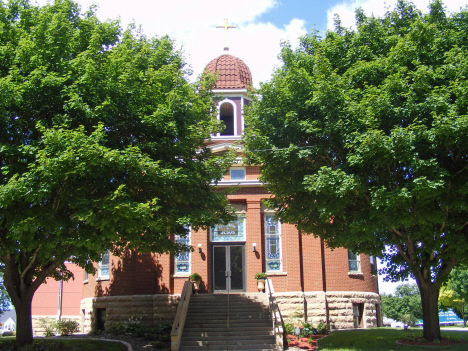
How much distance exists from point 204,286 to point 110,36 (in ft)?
39.8

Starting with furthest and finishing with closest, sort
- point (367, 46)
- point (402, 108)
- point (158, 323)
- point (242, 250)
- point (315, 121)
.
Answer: point (242, 250)
point (158, 323)
point (367, 46)
point (315, 121)
point (402, 108)

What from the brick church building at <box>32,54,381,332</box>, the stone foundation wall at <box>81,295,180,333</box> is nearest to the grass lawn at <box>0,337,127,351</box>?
the stone foundation wall at <box>81,295,180,333</box>

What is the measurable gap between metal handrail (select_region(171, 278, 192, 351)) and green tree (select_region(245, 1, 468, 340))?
5571 millimetres

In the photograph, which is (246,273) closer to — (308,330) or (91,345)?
(308,330)

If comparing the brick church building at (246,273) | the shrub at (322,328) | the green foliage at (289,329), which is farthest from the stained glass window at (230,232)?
the shrub at (322,328)

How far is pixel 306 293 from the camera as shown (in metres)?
21.9

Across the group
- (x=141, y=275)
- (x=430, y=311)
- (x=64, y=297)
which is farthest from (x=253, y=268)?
(x=64, y=297)

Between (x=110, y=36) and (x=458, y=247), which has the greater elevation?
(x=110, y=36)

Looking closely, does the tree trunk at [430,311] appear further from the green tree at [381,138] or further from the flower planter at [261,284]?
the flower planter at [261,284]

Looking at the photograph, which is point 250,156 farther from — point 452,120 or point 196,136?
point 452,120

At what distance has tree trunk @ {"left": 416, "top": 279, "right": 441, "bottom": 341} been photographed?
15.3 metres

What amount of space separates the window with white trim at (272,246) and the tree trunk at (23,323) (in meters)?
11.3

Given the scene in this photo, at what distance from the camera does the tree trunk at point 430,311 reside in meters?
15.3

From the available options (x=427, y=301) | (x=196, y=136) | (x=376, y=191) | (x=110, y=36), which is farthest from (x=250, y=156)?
(x=427, y=301)
